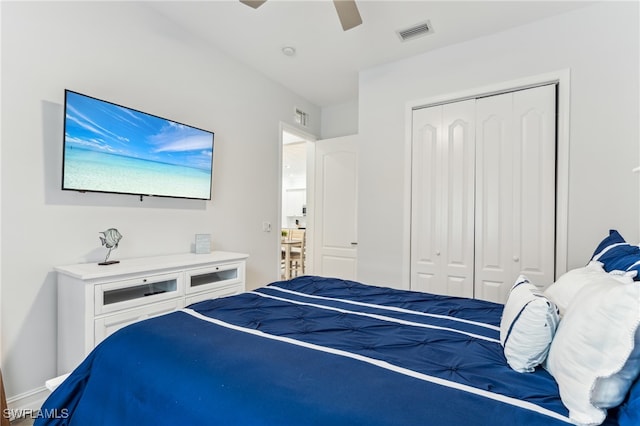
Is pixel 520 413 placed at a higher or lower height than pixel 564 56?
lower

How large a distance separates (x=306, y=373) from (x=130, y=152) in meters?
2.14

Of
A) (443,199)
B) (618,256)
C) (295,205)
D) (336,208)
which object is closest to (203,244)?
(336,208)

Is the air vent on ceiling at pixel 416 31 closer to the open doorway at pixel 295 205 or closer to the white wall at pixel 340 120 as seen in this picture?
the white wall at pixel 340 120

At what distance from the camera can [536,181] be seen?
2590mm

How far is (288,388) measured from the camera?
0.89 m

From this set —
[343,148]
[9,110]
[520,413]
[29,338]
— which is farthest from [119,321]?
[343,148]

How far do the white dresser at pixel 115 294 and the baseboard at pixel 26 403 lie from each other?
15cm

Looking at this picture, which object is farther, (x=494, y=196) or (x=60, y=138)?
(x=494, y=196)

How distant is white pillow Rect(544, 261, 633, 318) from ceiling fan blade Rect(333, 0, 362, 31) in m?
1.90

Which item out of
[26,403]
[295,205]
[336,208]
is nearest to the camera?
[26,403]

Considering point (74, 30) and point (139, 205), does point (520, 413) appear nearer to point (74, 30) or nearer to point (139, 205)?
point (139, 205)

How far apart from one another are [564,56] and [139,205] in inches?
141

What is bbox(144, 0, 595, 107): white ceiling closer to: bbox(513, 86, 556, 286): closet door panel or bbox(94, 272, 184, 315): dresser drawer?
bbox(513, 86, 556, 286): closet door panel

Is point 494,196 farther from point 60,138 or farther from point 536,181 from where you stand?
point 60,138
